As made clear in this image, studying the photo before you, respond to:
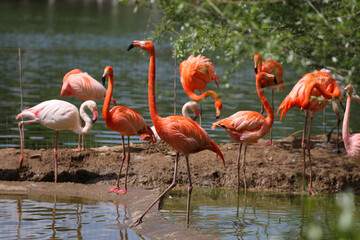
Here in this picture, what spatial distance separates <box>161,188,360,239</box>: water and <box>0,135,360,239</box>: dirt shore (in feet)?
1.03

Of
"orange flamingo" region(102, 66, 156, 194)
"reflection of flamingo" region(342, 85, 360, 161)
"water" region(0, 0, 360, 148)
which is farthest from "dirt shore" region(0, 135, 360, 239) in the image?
"water" region(0, 0, 360, 148)

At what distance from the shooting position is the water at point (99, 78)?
10469 millimetres

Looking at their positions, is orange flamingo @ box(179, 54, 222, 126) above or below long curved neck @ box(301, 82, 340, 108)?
above

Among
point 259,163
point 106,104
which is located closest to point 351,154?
point 259,163

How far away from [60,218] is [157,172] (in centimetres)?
204

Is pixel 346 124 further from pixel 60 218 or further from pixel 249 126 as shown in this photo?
pixel 60 218

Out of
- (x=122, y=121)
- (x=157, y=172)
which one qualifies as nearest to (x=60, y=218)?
(x=122, y=121)

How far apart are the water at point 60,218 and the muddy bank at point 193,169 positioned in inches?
33.2

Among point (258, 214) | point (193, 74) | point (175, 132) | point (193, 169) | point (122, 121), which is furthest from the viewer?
point (193, 74)

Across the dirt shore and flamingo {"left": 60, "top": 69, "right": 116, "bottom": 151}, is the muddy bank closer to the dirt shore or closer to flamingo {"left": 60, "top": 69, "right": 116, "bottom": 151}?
the dirt shore

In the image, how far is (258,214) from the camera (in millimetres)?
6574

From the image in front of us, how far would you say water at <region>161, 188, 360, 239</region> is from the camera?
582cm

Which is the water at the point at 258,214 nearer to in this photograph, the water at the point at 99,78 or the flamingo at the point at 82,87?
the water at the point at 99,78

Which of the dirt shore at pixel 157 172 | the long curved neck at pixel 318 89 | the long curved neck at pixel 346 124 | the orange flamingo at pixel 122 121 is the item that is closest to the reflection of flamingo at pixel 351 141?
the long curved neck at pixel 346 124
